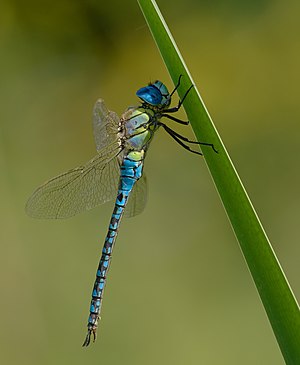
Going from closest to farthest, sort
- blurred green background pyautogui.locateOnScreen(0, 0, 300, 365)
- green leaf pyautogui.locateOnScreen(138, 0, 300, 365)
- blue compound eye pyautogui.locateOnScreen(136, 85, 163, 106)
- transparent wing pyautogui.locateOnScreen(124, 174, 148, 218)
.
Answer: green leaf pyautogui.locateOnScreen(138, 0, 300, 365), blue compound eye pyautogui.locateOnScreen(136, 85, 163, 106), transparent wing pyautogui.locateOnScreen(124, 174, 148, 218), blurred green background pyautogui.locateOnScreen(0, 0, 300, 365)

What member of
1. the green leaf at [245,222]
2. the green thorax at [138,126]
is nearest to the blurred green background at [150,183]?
the green thorax at [138,126]

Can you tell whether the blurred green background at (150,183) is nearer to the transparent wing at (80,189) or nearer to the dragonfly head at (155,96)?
the transparent wing at (80,189)

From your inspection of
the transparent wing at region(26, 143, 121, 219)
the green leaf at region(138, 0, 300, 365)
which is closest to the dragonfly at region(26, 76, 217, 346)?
the transparent wing at region(26, 143, 121, 219)

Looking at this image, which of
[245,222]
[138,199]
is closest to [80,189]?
[138,199]

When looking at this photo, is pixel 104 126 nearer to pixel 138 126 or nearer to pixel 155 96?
pixel 138 126

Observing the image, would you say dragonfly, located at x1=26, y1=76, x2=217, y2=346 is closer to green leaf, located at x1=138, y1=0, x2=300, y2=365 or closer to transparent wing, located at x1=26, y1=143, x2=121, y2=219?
transparent wing, located at x1=26, y1=143, x2=121, y2=219

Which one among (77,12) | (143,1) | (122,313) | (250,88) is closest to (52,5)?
(77,12)

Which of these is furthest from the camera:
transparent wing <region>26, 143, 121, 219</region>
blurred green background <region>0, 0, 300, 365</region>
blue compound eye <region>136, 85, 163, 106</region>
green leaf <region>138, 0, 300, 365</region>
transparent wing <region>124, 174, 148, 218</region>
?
blurred green background <region>0, 0, 300, 365</region>
